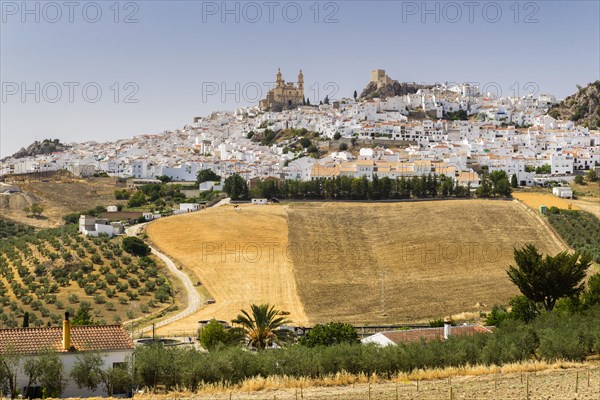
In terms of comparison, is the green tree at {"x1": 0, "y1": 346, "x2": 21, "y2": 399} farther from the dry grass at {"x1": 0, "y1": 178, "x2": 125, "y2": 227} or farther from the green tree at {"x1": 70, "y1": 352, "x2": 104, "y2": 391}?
the dry grass at {"x1": 0, "y1": 178, "x2": 125, "y2": 227}

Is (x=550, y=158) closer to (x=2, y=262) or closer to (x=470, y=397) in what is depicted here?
(x=2, y=262)

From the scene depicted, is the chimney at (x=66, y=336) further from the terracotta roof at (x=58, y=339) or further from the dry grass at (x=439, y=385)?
the dry grass at (x=439, y=385)

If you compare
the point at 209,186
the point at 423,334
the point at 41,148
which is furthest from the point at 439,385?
the point at 41,148

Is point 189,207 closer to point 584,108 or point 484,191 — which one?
point 484,191

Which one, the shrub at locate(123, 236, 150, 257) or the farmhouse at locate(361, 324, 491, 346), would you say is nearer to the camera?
the farmhouse at locate(361, 324, 491, 346)

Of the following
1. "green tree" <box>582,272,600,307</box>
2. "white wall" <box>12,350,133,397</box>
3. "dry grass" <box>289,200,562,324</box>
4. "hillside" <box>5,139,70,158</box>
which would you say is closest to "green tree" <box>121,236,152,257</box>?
"dry grass" <box>289,200,562,324</box>

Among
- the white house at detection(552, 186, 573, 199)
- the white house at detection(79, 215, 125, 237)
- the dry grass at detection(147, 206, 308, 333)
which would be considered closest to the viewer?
the dry grass at detection(147, 206, 308, 333)

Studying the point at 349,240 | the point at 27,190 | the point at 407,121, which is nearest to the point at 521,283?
the point at 349,240
